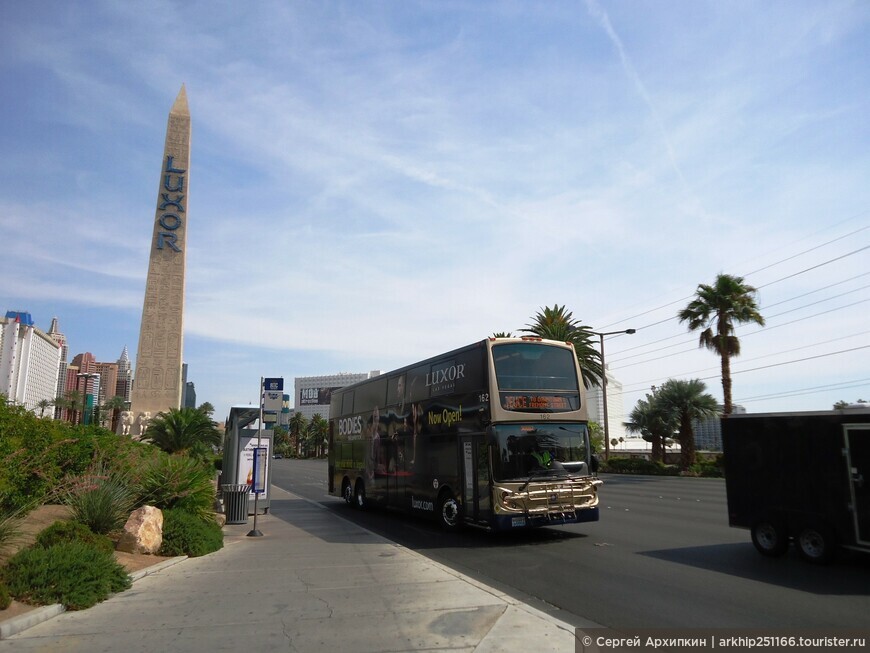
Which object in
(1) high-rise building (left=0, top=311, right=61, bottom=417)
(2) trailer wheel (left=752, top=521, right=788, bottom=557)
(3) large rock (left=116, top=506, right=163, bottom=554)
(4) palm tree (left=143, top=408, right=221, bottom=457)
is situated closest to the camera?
(2) trailer wheel (left=752, top=521, right=788, bottom=557)

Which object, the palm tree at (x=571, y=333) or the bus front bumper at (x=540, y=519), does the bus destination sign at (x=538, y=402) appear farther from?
the palm tree at (x=571, y=333)

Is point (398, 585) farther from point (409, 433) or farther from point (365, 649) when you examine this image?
point (409, 433)

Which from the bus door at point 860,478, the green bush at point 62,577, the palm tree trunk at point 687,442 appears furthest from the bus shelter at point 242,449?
the palm tree trunk at point 687,442

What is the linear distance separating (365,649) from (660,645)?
9.35ft

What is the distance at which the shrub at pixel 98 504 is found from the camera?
10875 mm

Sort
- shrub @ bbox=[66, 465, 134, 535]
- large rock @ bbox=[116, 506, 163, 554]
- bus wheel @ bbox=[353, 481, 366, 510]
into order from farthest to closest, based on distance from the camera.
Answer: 1. bus wheel @ bbox=[353, 481, 366, 510]
2. shrub @ bbox=[66, 465, 134, 535]
3. large rock @ bbox=[116, 506, 163, 554]

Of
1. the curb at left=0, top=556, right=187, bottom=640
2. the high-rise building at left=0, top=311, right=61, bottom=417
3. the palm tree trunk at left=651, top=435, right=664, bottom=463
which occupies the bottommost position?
the curb at left=0, top=556, right=187, bottom=640

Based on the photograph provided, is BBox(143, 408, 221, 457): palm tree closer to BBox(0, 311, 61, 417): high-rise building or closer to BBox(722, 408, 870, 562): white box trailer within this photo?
BBox(722, 408, 870, 562): white box trailer

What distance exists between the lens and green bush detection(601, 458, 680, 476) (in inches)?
1570

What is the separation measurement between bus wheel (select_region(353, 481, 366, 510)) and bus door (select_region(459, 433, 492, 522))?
7153mm

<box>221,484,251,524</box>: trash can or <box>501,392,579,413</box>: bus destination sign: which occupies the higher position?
<box>501,392,579,413</box>: bus destination sign

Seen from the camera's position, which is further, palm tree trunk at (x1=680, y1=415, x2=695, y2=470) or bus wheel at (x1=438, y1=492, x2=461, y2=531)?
palm tree trunk at (x1=680, y1=415, x2=695, y2=470)

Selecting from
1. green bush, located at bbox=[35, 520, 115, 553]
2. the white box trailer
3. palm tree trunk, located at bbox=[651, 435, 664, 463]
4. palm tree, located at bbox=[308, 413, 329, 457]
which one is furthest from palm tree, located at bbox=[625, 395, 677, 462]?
palm tree, located at bbox=[308, 413, 329, 457]

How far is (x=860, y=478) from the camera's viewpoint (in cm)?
909
